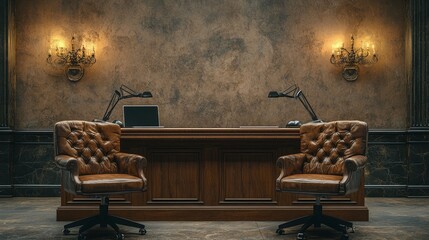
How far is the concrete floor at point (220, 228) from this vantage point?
185 inches

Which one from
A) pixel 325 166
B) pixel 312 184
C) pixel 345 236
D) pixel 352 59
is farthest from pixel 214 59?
pixel 345 236

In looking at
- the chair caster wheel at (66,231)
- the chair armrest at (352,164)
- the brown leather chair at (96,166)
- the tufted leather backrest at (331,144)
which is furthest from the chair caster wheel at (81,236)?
the chair armrest at (352,164)

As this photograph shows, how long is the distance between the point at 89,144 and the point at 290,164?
1.98 meters

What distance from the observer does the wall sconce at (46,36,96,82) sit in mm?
7973

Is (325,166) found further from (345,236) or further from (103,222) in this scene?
(103,222)

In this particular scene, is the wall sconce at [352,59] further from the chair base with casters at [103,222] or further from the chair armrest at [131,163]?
the chair base with casters at [103,222]

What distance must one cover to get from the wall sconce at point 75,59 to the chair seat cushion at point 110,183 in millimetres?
3583

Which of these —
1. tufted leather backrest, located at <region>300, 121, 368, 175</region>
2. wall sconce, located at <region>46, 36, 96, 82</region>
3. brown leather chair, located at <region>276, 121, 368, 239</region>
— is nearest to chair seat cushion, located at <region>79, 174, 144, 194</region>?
brown leather chair, located at <region>276, 121, 368, 239</region>

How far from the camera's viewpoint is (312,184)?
14.9ft

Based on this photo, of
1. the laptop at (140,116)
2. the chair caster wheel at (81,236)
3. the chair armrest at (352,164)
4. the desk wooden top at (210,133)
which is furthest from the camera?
the laptop at (140,116)

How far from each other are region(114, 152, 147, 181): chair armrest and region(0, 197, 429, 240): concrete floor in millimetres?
562

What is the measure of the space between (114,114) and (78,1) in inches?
72.9

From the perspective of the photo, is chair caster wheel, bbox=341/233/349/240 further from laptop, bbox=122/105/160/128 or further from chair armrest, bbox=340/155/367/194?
laptop, bbox=122/105/160/128

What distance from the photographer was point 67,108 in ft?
26.3
